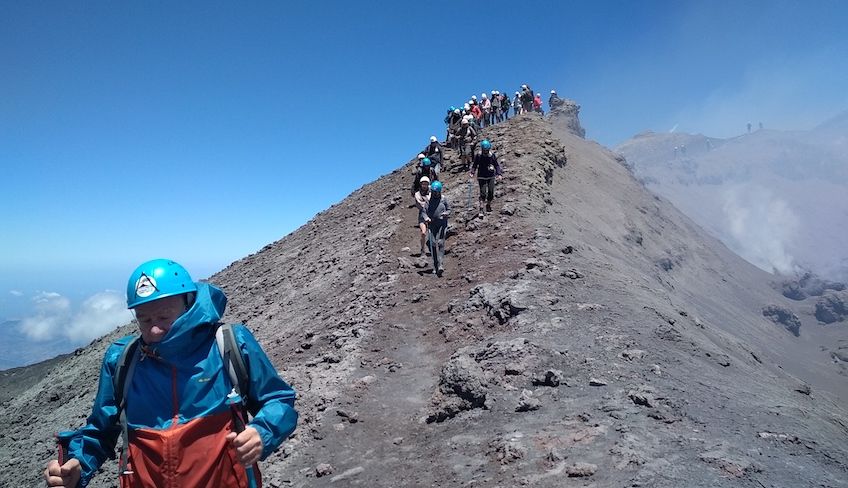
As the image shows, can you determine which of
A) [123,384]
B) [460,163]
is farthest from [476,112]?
[123,384]

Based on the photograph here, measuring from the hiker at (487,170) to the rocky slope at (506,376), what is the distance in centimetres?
59

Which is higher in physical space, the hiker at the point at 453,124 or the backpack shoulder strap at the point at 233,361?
the hiker at the point at 453,124

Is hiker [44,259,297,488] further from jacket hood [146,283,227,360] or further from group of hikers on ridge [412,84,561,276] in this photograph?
group of hikers on ridge [412,84,561,276]

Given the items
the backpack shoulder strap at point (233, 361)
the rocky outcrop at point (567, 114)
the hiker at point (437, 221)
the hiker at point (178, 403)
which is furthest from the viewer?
the rocky outcrop at point (567, 114)

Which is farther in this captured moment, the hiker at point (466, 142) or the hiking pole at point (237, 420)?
the hiker at point (466, 142)

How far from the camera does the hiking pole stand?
281cm

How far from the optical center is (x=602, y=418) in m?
5.54

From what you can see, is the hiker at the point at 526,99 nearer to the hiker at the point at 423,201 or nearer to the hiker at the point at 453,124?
the hiker at the point at 453,124

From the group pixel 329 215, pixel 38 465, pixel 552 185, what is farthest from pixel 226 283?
pixel 552 185

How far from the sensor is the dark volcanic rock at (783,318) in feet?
87.2

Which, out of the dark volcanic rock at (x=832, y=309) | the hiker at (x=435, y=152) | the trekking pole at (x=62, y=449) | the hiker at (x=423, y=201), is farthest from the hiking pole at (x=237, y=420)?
the dark volcanic rock at (x=832, y=309)

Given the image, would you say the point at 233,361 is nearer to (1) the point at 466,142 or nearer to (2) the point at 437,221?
(2) the point at 437,221

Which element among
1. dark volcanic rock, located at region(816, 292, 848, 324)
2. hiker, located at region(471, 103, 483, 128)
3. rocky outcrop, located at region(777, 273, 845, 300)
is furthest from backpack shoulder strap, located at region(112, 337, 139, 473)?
rocky outcrop, located at region(777, 273, 845, 300)

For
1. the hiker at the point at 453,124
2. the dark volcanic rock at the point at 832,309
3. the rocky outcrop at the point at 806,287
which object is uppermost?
the hiker at the point at 453,124
